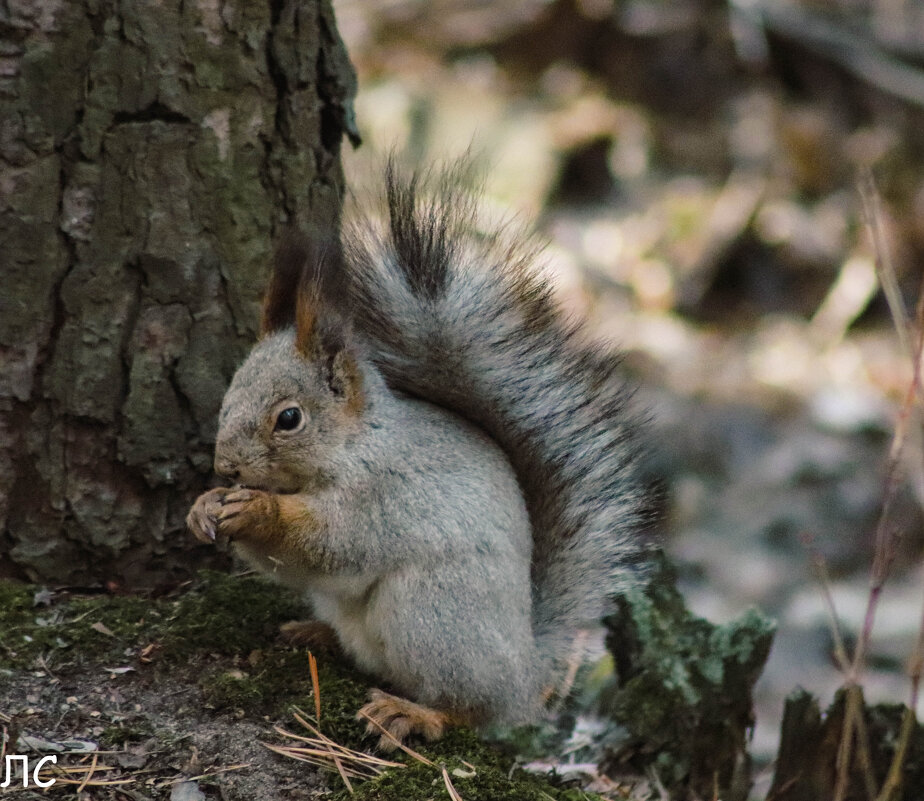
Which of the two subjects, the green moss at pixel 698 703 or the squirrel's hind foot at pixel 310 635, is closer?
the squirrel's hind foot at pixel 310 635

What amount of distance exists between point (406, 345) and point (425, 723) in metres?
0.74

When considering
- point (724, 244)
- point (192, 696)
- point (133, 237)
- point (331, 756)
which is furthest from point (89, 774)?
point (724, 244)

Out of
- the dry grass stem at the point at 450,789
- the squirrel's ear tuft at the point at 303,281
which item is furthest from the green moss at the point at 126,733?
the squirrel's ear tuft at the point at 303,281

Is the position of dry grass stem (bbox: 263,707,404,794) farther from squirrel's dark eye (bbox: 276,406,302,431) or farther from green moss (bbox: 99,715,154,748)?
squirrel's dark eye (bbox: 276,406,302,431)

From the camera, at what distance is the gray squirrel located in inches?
86.6

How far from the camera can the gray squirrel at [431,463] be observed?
220 centimetres

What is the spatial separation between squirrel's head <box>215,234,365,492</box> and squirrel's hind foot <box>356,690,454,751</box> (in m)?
0.44

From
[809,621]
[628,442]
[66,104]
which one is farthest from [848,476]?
[66,104]

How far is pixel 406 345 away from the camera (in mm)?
2361

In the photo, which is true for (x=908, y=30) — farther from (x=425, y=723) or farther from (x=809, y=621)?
(x=425, y=723)

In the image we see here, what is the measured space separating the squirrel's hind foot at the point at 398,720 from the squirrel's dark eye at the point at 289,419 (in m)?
0.55

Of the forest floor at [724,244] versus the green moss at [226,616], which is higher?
the forest floor at [724,244]

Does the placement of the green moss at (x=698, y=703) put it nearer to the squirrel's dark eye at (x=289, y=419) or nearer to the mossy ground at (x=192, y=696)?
the mossy ground at (x=192, y=696)

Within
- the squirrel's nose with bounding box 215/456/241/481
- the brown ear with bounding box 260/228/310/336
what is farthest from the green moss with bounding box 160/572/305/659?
the brown ear with bounding box 260/228/310/336
